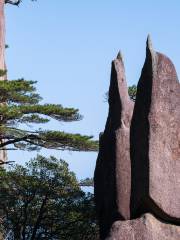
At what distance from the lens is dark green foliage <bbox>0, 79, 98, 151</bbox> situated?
15.7 meters

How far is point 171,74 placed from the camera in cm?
791

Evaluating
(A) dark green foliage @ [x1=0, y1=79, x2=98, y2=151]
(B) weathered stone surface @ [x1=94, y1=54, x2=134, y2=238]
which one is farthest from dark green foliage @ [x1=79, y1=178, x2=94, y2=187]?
(B) weathered stone surface @ [x1=94, y1=54, x2=134, y2=238]

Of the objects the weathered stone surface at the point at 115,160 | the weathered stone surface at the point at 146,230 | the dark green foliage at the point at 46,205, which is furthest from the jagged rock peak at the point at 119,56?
the dark green foliage at the point at 46,205

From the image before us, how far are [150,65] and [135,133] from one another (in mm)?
836

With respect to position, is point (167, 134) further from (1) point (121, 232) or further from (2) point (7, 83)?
(2) point (7, 83)

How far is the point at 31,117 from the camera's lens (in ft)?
54.1

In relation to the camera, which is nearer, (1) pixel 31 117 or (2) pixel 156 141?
(2) pixel 156 141

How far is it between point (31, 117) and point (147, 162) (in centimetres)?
932

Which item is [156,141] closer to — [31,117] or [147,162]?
→ [147,162]

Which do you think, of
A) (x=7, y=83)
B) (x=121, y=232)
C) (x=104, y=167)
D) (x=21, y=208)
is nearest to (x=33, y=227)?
(x=21, y=208)

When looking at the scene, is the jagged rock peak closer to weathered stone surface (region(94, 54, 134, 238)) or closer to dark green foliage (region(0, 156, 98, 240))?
weathered stone surface (region(94, 54, 134, 238))

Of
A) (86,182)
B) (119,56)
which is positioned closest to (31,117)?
(86,182)

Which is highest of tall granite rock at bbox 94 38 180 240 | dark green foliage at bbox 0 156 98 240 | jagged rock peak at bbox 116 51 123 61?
jagged rock peak at bbox 116 51 123 61

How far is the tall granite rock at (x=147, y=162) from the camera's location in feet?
24.1
